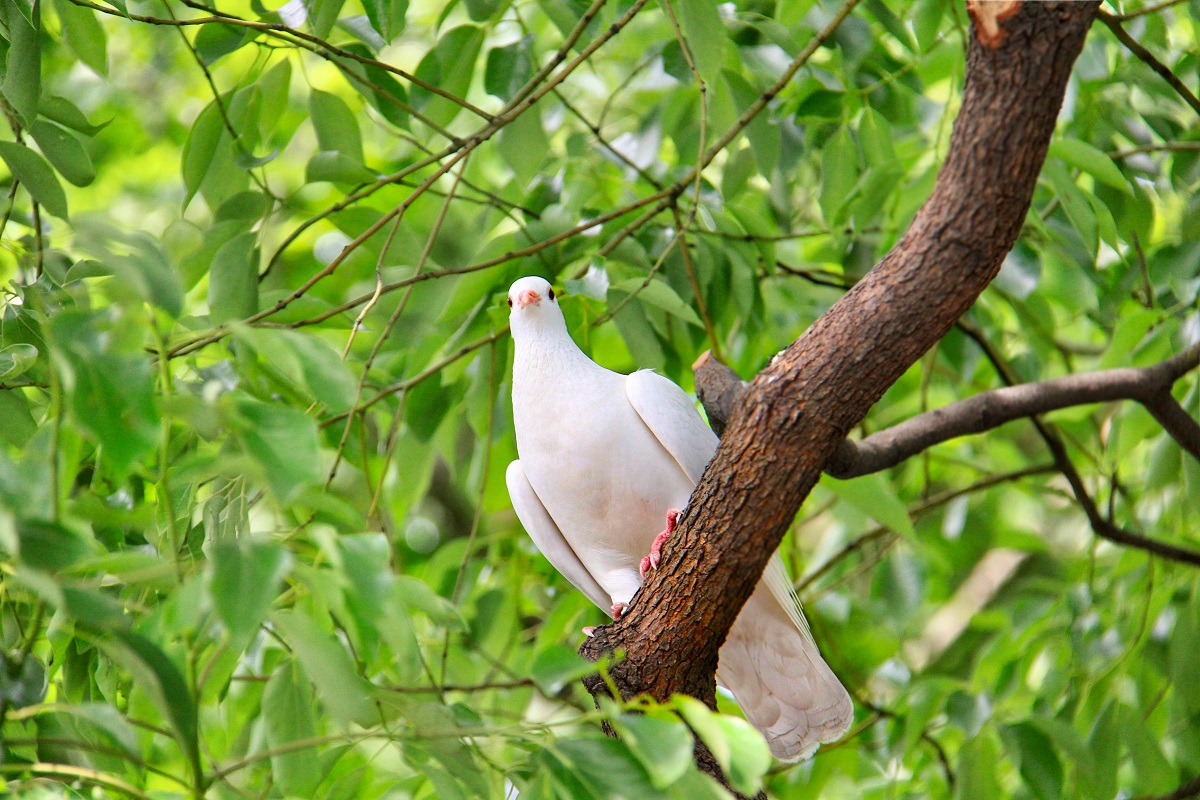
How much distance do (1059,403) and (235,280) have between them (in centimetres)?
210

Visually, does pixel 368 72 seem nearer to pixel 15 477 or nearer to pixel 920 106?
pixel 15 477

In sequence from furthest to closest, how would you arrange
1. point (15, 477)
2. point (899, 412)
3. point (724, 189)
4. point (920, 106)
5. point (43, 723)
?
point (899, 412), point (920, 106), point (724, 189), point (43, 723), point (15, 477)

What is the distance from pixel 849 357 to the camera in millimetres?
1938

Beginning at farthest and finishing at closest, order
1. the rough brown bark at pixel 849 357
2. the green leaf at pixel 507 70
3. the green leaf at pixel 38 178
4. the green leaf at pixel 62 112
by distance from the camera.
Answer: the green leaf at pixel 507 70 → the green leaf at pixel 62 112 → the green leaf at pixel 38 178 → the rough brown bark at pixel 849 357

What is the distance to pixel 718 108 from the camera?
2674 mm

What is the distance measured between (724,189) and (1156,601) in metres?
1.76

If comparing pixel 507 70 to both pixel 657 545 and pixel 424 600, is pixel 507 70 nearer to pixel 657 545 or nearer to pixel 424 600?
pixel 657 545

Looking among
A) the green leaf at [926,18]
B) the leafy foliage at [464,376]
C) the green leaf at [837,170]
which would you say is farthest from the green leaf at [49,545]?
the green leaf at [926,18]

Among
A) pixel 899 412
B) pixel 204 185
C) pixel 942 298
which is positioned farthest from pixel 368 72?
pixel 899 412

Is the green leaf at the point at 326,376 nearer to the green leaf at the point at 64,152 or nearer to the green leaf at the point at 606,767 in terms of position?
the green leaf at the point at 606,767

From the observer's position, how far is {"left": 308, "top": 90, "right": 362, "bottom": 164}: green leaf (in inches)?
101

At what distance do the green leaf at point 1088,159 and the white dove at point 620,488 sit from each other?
1039 mm

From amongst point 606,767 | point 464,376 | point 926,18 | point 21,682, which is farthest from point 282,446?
point 926,18

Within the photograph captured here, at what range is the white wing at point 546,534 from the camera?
2.59 meters
